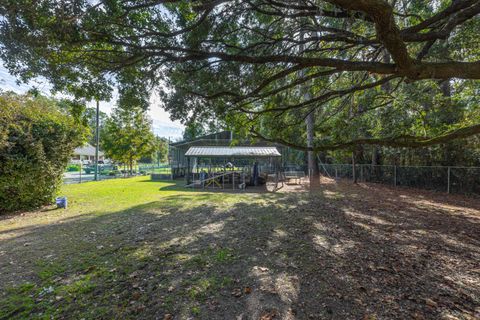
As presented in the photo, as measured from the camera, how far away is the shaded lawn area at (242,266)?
2535mm

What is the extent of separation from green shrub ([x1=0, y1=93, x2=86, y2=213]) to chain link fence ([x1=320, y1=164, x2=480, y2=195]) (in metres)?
16.5

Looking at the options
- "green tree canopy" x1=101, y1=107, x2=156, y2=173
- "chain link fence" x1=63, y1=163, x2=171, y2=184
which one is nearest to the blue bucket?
"chain link fence" x1=63, y1=163, x2=171, y2=184

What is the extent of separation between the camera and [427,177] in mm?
11836

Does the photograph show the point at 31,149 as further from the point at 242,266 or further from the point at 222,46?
the point at 242,266

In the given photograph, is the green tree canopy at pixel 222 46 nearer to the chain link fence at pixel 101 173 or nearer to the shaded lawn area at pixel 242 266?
the shaded lawn area at pixel 242 266

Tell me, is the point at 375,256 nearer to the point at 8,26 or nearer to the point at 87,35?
the point at 87,35

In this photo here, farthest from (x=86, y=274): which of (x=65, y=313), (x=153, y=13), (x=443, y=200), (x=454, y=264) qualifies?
(x=443, y=200)

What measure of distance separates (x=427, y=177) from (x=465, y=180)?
1816 millimetres

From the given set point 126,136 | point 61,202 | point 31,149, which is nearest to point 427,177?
point 61,202

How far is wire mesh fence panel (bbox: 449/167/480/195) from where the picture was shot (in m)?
9.65

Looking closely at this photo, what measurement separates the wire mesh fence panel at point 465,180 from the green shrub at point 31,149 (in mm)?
16433

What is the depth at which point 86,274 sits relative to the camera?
3350 mm

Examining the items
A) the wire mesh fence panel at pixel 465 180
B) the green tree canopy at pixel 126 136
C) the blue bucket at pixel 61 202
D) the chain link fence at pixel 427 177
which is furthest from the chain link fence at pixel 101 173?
the wire mesh fence panel at pixel 465 180

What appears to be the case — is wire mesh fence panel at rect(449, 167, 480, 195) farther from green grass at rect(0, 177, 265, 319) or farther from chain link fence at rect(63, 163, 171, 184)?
chain link fence at rect(63, 163, 171, 184)
